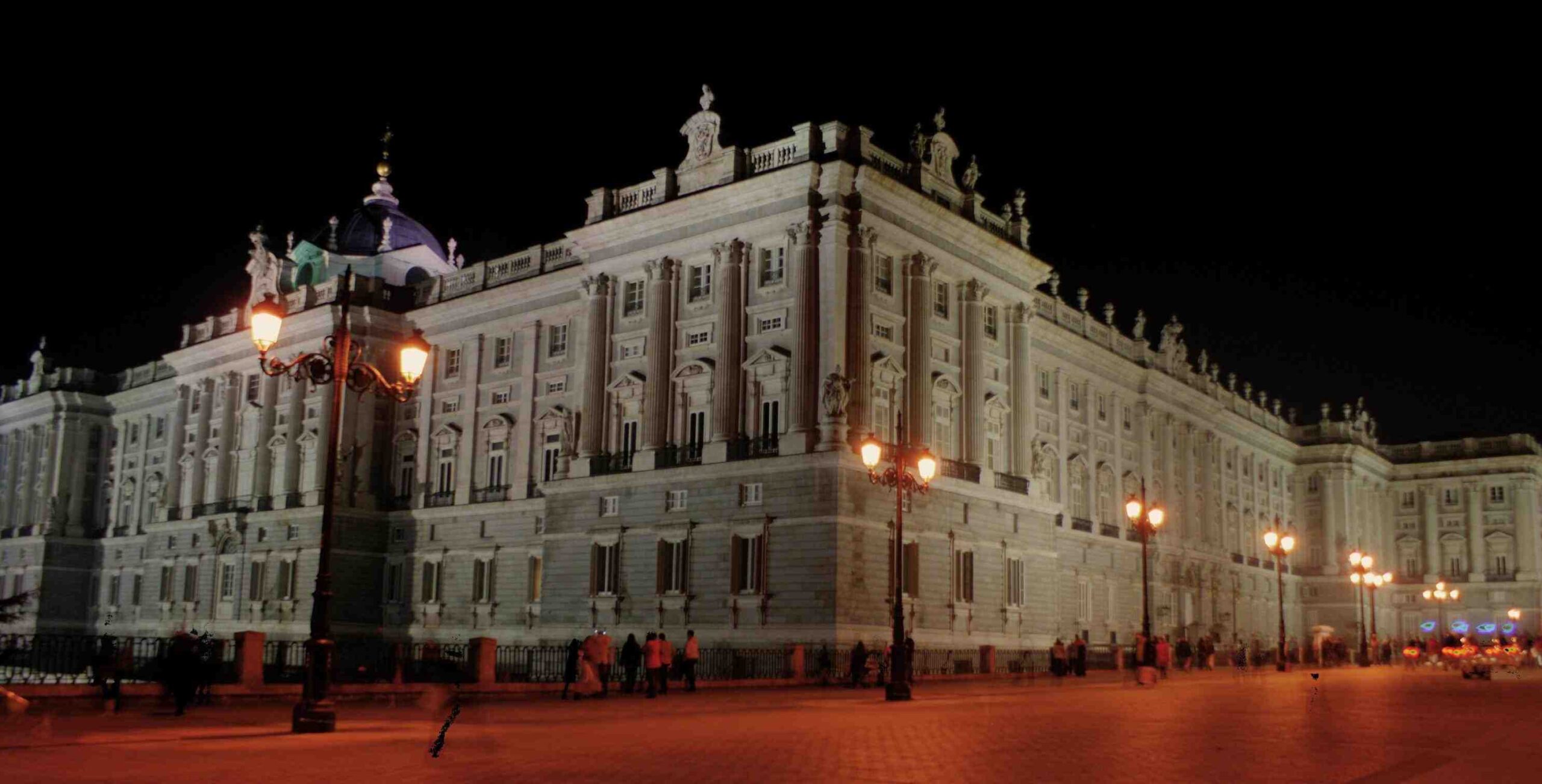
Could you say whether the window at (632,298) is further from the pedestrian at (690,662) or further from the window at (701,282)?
the pedestrian at (690,662)

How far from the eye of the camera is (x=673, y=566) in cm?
4766

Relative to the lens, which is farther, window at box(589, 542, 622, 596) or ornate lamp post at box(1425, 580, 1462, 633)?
ornate lamp post at box(1425, 580, 1462, 633)

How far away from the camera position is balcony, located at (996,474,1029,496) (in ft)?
171

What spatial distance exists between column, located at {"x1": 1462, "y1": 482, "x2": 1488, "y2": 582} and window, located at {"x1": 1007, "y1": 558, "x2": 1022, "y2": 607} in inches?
3002

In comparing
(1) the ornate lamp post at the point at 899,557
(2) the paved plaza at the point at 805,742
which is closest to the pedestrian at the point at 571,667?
(2) the paved plaza at the point at 805,742

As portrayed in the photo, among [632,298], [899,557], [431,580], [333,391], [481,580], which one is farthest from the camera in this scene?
[431,580]

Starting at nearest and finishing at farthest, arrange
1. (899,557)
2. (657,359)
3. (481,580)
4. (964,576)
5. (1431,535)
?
(899,557) < (964,576) < (657,359) < (481,580) < (1431,535)

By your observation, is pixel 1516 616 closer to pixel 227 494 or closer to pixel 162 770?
pixel 227 494

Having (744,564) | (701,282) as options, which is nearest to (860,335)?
(701,282)

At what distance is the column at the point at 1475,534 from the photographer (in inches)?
4427

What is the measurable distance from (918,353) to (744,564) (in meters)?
9.64

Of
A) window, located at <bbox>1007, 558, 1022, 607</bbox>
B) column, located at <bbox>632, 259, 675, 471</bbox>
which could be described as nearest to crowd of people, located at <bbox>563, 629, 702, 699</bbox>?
column, located at <bbox>632, 259, 675, 471</bbox>

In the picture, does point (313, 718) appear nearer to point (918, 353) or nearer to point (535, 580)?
point (918, 353)

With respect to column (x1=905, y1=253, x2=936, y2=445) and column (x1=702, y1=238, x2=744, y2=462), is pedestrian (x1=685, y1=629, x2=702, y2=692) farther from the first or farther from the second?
column (x1=905, y1=253, x2=936, y2=445)
